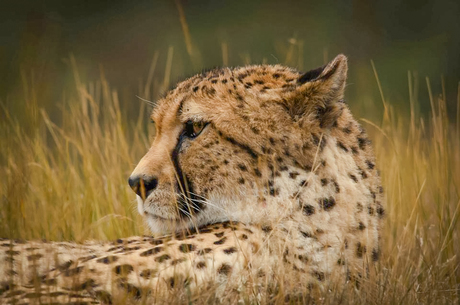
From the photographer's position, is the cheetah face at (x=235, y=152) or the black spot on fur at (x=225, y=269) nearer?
the black spot on fur at (x=225, y=269)

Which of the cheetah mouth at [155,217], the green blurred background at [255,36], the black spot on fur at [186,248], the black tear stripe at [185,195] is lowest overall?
the black spot on fur at [186,248]

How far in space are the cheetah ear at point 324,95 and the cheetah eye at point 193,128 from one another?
0.45 m

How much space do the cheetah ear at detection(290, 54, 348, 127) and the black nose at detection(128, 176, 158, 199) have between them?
731 millimetres

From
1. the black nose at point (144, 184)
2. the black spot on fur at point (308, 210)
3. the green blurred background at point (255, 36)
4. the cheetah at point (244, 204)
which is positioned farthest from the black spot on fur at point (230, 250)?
the green blurred background at point (255, 36)

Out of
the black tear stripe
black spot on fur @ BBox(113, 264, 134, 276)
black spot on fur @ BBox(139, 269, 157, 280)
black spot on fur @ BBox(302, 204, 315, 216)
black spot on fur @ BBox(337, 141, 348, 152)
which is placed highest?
black spot on fur @ BBox(337, 141, 348, 152)

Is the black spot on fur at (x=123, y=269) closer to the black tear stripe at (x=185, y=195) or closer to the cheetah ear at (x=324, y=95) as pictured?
the black tear stripe at (x=185, y=195)

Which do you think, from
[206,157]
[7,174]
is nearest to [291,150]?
[206,157]

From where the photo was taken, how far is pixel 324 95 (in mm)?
3148

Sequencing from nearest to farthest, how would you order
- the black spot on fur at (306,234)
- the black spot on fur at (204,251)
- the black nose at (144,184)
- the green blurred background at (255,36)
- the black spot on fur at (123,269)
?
the black spot on fur at (123,269) < the black spot on fur at (204,251) < the black spot on fur at (306,234) < the black nose at (144,184) < the green blurred background at (255,36)

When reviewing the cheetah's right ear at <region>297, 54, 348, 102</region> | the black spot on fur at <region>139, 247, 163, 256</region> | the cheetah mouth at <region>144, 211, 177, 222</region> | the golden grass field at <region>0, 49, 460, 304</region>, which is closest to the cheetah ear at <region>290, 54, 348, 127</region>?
the cheetah's right ear at <region>297, 54, 348, 102</region>

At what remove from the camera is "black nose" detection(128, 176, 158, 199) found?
3.10 m

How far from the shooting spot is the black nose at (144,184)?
10.2ft

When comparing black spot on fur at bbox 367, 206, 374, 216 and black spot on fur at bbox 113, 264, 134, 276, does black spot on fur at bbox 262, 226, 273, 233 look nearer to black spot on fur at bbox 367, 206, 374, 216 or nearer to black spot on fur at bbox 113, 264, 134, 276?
black spot on fur at bbox 367, 206, 374, 216

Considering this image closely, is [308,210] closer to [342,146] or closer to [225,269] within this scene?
[342,146]
